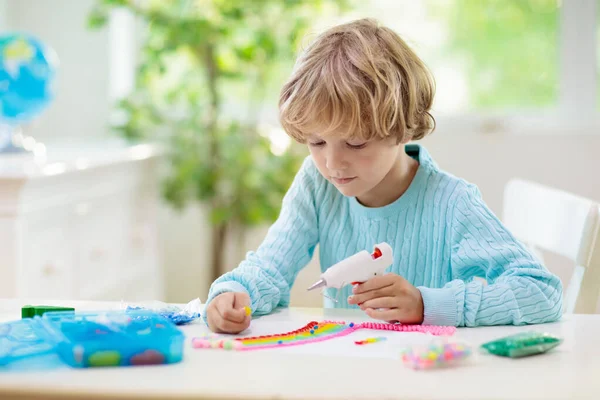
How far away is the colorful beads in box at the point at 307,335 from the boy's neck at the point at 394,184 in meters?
0.34

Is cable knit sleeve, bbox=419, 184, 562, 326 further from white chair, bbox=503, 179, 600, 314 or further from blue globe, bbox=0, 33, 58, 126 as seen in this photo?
blue globe, bbox=0, 33, 58, 126

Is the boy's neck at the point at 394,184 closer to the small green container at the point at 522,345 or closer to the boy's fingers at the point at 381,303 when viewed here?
the boy's fingers at the point at 381,303

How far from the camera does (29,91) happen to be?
2.35 metres

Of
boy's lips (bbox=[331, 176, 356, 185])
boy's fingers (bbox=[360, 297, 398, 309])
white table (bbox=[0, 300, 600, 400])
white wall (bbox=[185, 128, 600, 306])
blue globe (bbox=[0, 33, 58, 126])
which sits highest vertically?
blue globe (bbox=[0, 33, 58, 126])

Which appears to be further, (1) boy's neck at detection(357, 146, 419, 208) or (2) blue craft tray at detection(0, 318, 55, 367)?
(1) boy's neck at detection(357, 146, 419, 208)

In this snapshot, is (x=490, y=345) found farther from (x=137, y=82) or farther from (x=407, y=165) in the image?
(x=137, y=82)

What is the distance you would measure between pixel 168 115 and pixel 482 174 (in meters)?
1.29

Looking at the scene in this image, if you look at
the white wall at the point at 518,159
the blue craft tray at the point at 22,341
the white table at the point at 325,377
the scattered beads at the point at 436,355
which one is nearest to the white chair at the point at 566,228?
the white table at the point at 325,377

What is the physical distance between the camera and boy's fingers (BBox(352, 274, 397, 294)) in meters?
1.06

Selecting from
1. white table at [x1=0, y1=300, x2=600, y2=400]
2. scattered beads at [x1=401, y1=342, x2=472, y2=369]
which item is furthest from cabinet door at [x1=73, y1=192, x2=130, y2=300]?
scattered beads at [x1=401, y1=342, x2=472, y2=369]

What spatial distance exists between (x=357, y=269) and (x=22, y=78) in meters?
1.60

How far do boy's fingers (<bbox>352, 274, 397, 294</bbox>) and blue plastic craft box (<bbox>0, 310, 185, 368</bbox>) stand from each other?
0.27m

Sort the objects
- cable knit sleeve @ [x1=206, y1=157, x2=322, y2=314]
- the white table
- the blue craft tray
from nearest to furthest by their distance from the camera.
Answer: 1. the white table
2. the blue craft tray
3. cable knit sleeve @ [x1=206, y1=157, x2=322, y2=314]

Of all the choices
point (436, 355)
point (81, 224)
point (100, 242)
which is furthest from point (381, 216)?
point (100, 242)
